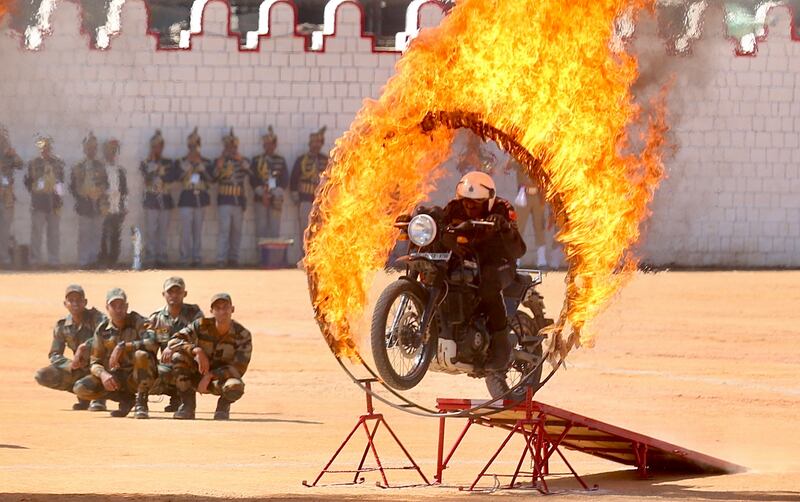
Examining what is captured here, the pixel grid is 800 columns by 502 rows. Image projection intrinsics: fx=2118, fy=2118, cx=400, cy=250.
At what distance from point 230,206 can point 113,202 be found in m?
2.93

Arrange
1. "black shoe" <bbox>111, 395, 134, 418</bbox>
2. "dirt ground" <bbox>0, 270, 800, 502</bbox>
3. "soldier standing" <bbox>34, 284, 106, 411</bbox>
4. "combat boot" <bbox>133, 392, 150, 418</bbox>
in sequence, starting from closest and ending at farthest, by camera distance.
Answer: "dirt ground" <bbox>0, 270, 800, 502</bbox> → "combat boot" <bbox>133, 392, 150, 418</bbox> → "black shoe" <bbox>111, 395, 134, 418</bbox> → "soldier standing" <bbox>34, 284, 106, 411</bbox>

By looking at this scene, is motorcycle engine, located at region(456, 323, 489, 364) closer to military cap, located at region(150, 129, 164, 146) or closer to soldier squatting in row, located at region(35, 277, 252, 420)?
soldier squatting in row, located at region(35, 277, 252, 420)

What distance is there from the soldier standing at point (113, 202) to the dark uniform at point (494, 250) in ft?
61.4

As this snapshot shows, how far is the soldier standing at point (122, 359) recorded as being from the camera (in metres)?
21.6

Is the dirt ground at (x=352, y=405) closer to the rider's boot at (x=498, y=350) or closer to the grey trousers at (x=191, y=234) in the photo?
the rider's boot at (x=498, y=350)

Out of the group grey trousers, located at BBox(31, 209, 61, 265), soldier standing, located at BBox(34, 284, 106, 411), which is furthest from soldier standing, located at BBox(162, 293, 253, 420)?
grey trousers, located at BBox(31, 209, 61, 265)

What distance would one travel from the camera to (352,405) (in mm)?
24125

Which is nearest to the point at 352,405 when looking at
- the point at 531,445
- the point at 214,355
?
the point at 214,355

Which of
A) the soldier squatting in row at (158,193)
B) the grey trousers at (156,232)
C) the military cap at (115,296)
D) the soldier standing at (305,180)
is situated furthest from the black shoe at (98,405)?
the soldier standing at (305,180)

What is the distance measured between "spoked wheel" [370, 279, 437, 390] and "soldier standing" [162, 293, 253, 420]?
17.2 feet

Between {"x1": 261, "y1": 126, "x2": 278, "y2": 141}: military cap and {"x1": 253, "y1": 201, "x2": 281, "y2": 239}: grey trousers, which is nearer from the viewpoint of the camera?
{"x1": 253, "y1": 201, "x2": 281, "y2": 239}: grey trousers

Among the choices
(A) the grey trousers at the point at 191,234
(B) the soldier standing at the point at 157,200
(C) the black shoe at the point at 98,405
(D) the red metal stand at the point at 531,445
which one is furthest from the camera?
(A) the grey trousers at the point at 191,234

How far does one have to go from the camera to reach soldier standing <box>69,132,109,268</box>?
114ft

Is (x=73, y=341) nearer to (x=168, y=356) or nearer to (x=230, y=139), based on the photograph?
(x=168, y=356)
